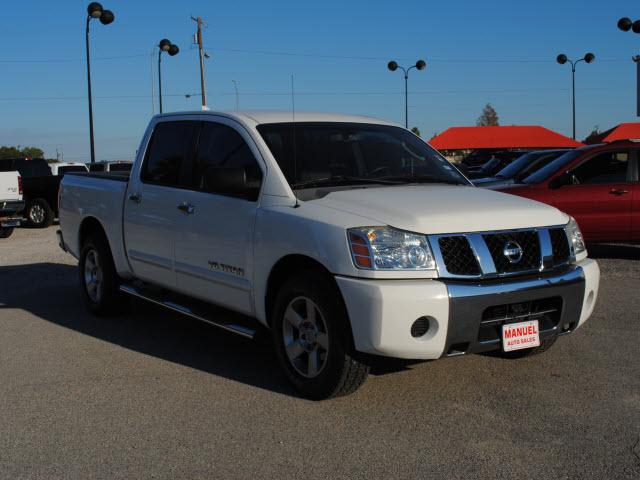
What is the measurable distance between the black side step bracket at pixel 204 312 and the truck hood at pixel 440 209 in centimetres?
109

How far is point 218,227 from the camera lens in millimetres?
5602

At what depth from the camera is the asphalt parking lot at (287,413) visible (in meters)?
3.93

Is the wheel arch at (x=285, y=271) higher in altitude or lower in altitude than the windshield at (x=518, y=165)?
lower

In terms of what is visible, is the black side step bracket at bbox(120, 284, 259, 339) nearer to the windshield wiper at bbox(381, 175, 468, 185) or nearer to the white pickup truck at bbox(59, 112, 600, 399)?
the white pickup truck at bbox(59, 112, 600, 399)

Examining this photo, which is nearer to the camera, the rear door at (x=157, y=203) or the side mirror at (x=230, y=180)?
the side mirror at (x=230, y=180)

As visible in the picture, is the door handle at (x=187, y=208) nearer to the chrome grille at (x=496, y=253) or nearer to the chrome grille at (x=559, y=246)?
the chrome grille at (x=496, y=253)

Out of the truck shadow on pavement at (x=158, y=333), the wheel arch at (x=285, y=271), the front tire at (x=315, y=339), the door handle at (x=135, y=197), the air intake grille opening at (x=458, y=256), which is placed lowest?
the truck shadow on pavement at (x=158, y=333)

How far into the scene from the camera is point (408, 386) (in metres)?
5.19

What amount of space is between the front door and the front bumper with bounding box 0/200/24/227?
10.9 metres

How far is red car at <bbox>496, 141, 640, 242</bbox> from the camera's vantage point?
424 inches

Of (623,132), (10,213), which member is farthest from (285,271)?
(623,132)

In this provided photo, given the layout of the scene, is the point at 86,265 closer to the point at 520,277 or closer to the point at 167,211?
the point at 167,211

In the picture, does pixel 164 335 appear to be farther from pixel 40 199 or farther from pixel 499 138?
pixel 499 138

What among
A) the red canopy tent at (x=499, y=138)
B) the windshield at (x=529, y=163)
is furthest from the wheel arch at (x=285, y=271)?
the red canopy tent at (x=499, y=138)
